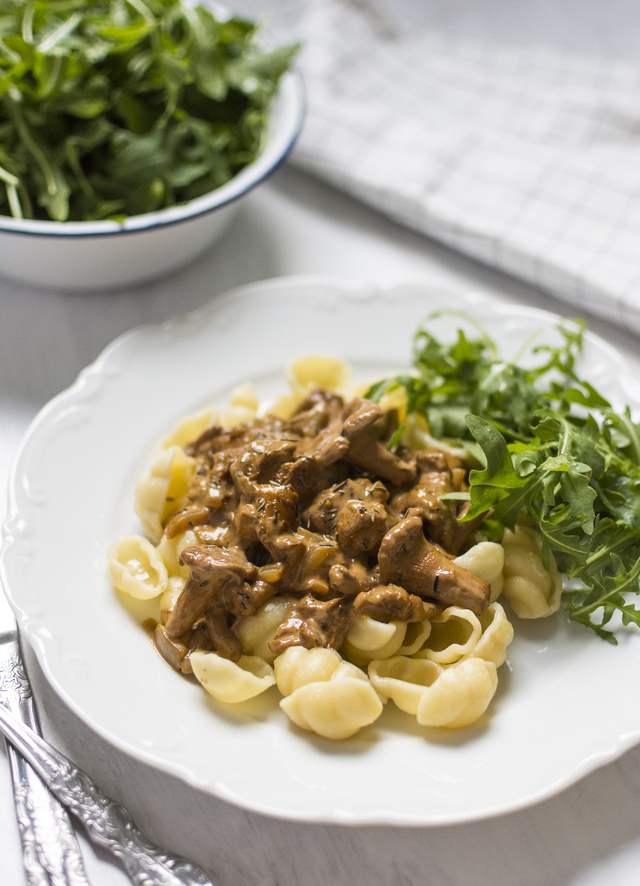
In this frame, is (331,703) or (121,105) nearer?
(331,703)

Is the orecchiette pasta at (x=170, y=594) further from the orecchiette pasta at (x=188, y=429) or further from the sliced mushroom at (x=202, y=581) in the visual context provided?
the orecchiette pasta at (x=188, y=429)

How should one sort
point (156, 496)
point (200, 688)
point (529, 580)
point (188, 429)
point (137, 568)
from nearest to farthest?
1. point (200, 688)
2. point (529, 580)
3. point (137, 568)
4. point (156, 496)
5. point (188, 429)

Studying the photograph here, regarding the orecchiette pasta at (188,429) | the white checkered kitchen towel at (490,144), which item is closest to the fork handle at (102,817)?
the orecchiette pasta at (188,429)

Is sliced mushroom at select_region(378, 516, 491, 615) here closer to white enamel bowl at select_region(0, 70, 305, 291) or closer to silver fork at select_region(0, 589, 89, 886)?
silver fork at select_region(0, 589, 89, 886)

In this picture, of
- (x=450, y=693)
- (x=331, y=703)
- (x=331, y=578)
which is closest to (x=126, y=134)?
(x=331, y=578)

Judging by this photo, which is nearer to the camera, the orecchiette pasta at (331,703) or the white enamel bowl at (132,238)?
the orecchiette pasta at (331,703)

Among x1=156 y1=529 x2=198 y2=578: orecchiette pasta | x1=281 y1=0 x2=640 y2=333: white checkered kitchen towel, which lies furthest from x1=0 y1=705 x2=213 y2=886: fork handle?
x1=281 y1=0 x2=640 y2=333: white checkered kitchen towel

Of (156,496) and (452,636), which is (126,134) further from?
(452,636)
